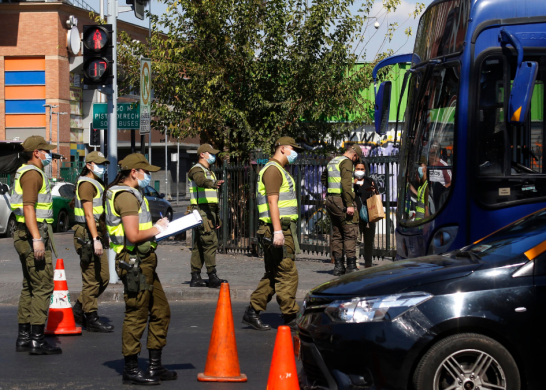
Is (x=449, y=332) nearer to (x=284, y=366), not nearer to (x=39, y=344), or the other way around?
(x=284, y=366)

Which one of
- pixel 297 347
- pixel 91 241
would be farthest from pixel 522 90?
pixel 91 241

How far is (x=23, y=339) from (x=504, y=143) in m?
4.85

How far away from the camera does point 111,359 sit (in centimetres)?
662

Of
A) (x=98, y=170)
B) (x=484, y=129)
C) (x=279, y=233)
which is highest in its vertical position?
(x=484, y=129)

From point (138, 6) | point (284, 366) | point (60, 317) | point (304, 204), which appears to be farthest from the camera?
point (304, 204)

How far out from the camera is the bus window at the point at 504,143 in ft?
21.7

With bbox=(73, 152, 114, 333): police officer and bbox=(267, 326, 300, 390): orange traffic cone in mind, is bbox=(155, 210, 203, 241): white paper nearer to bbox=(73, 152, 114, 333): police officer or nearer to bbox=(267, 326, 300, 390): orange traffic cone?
bbox=(267, 326, 300, 390): orange traffic cone

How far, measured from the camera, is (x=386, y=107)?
8211 mm

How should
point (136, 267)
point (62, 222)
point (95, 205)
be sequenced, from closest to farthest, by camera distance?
point (136, 267) < point (95, 205) < point (62, 222)

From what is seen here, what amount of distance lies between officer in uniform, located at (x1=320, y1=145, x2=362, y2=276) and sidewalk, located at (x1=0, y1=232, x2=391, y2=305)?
621mm

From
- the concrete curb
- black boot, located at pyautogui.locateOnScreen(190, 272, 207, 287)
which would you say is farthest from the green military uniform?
black boot, located at pyautogui.locateOnScreen(190, 272, 207, 287)

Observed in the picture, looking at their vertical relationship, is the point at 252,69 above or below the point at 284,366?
above

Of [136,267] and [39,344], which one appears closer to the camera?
[136,267]

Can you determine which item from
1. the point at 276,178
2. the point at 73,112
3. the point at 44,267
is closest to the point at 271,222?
the point at 276,178
